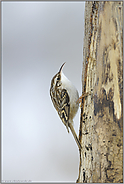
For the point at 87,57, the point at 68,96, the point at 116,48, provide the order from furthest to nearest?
the point at 68,96, the point at 87,57, the point at 116,48

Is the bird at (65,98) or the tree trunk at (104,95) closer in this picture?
the tree trunk at (104,95)

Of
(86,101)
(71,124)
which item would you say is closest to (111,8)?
(86,101)

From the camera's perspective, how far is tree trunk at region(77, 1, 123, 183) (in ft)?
2.59

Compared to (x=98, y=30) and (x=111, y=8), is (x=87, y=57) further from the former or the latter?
(x=111, y=8)

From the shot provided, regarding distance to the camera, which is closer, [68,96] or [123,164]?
[123,164]

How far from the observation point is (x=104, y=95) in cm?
81

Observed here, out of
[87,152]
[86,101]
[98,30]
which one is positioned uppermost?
[98,30]

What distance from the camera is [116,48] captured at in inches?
31.0

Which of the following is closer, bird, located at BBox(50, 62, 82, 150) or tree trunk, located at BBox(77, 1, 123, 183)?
tree trunk, located at BBox(77, 1, 123, 183)

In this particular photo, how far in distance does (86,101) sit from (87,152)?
264mm

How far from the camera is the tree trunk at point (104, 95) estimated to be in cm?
79

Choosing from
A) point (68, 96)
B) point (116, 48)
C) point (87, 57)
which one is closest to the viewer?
point (116, 48)

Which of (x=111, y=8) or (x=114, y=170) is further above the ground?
(x=111, y=8)

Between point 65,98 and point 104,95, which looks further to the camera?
point 65,98
